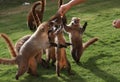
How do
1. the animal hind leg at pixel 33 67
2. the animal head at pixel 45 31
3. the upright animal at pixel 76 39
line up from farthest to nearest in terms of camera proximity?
the upright animal at pixel 76 39 → the animal hind leg at pixel 33 67 → the animal head at pixel 45 31

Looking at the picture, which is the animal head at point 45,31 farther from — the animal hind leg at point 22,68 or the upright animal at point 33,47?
the animal hind leg at point 22,68

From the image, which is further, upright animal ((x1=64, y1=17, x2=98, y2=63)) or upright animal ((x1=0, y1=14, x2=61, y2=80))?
upright animal ((x1=64, y1=17, x2=98, y2=63))

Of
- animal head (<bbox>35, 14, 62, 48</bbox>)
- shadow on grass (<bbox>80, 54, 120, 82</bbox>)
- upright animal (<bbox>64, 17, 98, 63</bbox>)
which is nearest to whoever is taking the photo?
animal head (<bbox>35, 14, 62, 48</bbox>)

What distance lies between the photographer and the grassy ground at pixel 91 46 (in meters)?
6.33

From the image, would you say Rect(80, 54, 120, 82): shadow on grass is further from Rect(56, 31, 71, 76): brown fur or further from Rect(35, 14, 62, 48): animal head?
Rect(35, 14, 62, 48): animal head

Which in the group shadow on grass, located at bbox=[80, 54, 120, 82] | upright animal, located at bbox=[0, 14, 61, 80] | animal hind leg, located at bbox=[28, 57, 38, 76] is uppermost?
upright animal, located at bbox=[0, 14, 61, 80]

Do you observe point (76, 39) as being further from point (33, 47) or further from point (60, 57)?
point (33, 47)

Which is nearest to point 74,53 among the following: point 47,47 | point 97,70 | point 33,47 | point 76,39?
point 76,39

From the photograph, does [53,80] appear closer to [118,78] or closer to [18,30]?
[118,78]

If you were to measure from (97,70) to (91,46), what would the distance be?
4.72 feet

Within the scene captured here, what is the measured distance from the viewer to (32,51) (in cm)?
598

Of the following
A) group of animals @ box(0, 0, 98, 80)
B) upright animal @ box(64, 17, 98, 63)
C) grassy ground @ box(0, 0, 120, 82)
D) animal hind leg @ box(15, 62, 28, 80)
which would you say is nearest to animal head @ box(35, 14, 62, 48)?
group of animals @ box(0, 0, 98, 80)

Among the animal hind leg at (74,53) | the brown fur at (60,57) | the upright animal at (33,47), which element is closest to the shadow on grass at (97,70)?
the animal hind leg at (74,53)

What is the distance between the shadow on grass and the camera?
19.9 feet
